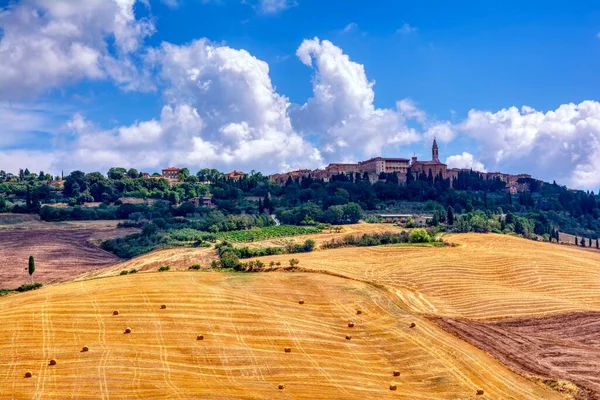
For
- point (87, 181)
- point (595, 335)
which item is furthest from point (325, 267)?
point (87, 181)

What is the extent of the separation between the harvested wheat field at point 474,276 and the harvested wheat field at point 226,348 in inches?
368

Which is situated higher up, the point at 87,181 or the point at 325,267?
the point at 87,181

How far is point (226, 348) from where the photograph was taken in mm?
45031

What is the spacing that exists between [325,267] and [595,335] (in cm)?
3409

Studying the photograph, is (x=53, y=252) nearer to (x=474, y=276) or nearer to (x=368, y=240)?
(x=368, y=240)

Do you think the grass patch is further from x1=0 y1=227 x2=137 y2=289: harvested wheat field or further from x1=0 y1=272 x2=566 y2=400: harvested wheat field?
x1=0 y1=272 x2=566 y2=400: harvested wheat field

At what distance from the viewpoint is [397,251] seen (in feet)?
297

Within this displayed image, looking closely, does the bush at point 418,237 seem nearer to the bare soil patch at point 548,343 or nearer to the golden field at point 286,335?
the golden field at point 286,335

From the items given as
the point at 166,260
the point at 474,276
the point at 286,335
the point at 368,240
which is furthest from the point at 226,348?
the point at 368,240

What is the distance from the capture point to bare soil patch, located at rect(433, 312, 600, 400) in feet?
144

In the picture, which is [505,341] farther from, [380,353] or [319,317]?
[319,317]

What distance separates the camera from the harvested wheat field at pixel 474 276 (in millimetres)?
63812

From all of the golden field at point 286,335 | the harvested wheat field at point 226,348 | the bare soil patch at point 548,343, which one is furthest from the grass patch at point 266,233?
the bare soil patch at point 548,343

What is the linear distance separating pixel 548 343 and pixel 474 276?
2474 centimetres
